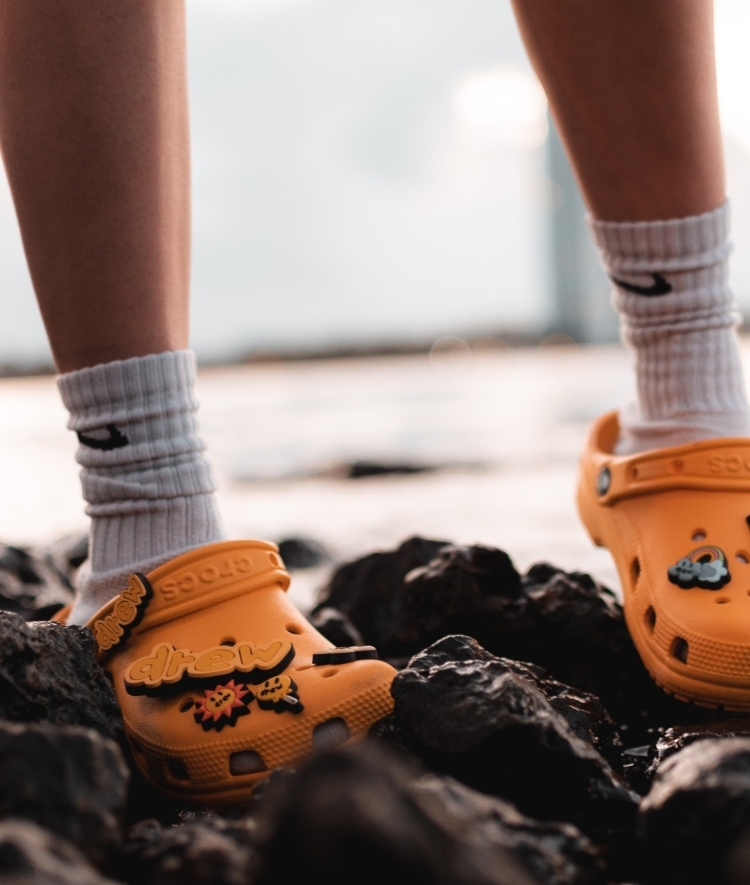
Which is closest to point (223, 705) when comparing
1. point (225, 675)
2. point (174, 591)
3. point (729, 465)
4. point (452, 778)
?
point (225, 675)

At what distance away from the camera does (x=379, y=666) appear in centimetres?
96

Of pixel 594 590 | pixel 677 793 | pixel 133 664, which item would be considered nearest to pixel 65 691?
pixel 133 664

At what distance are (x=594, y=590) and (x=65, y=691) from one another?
700mm

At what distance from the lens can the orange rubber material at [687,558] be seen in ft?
3.49

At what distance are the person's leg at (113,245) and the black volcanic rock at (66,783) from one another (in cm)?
48

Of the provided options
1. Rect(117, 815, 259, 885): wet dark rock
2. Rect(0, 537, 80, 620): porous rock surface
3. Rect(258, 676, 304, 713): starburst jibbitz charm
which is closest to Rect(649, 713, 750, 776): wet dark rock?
Rect(258, 676, 304, 713): starburst jibbitz charm

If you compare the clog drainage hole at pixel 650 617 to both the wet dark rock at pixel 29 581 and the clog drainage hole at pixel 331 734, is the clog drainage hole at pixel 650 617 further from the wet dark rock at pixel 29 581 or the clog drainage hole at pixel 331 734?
the wet dark rock at pixel 29 581

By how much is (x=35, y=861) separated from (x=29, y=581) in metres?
1.31

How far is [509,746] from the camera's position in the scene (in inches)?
31.9

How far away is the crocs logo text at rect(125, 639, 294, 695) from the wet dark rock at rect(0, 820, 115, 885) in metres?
0.44

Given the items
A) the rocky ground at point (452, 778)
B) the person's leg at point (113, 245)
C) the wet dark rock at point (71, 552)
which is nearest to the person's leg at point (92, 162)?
the person's leg at point (113, 245)

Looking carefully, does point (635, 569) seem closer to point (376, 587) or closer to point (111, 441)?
point (376, 587)

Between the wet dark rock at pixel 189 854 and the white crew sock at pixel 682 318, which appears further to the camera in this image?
the white crew sock at pixel 682 318

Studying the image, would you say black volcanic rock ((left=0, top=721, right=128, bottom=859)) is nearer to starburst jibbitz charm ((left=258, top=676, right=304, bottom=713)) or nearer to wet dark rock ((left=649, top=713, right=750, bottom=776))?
starburst jibbitz charm ((left=258, top=676, right=304, bottom=713))
